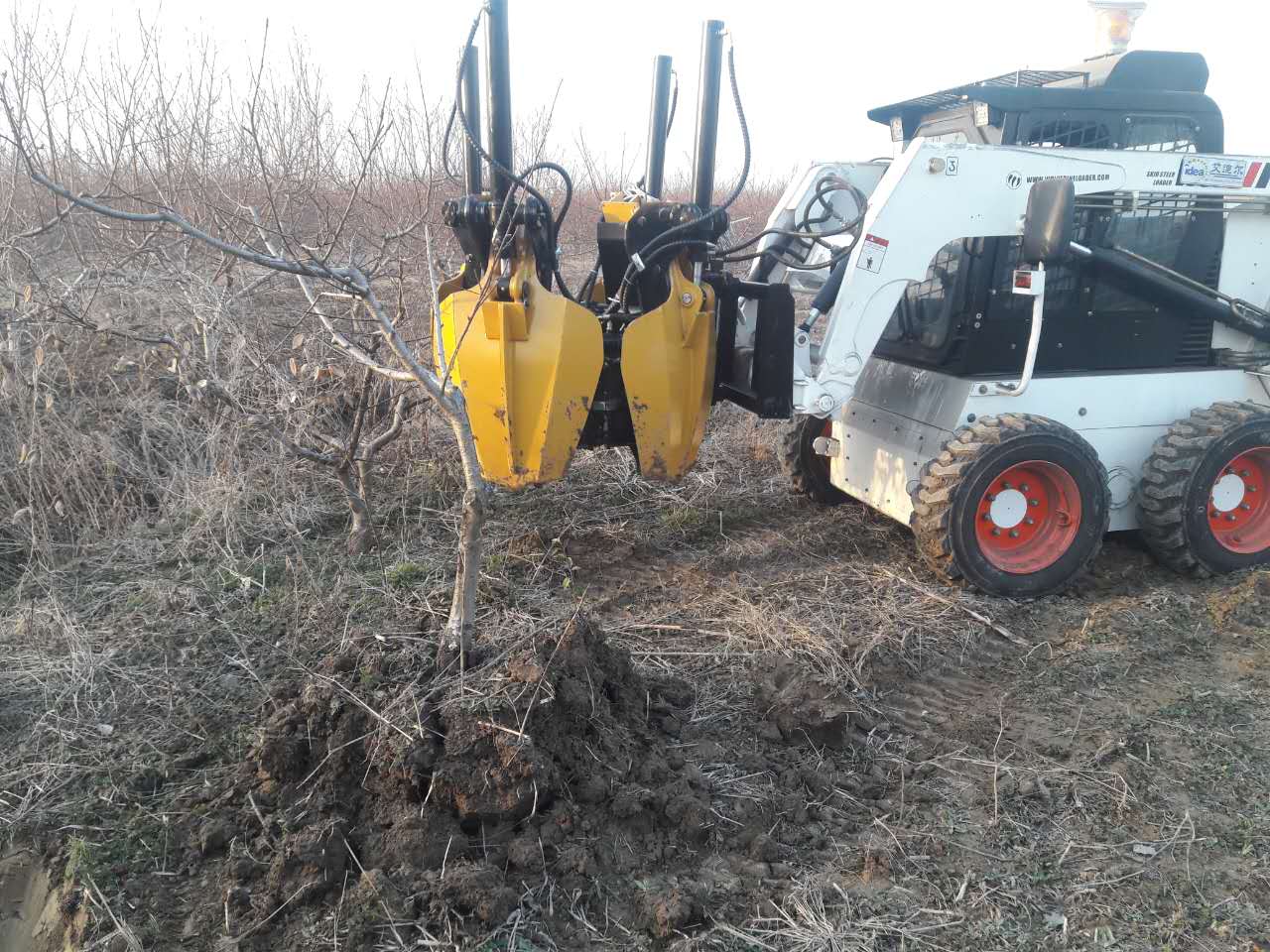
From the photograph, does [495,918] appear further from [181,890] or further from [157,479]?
[157,479]

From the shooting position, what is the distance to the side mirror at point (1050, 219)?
4.05m

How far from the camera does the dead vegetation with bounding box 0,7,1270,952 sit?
8.14 ft

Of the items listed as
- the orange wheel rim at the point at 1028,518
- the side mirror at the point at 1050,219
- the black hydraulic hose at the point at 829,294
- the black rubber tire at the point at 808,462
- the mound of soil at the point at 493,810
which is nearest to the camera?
the mound of soil at the point at 493,810

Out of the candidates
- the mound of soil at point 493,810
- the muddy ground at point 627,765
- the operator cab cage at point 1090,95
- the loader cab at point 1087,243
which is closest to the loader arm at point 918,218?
the loader cab at point 1087,243

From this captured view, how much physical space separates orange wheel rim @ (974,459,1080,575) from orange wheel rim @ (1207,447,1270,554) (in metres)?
0.88

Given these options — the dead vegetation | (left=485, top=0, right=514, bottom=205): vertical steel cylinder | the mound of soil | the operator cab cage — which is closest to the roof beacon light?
the operator cab cage

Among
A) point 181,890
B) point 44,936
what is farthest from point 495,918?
point 44,936

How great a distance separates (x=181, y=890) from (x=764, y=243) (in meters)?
4.13

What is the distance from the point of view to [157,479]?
530cm

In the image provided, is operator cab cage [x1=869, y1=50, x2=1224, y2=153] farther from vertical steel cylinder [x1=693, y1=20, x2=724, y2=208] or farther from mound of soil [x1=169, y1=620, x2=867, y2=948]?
mound of soil [x1=169, y1=620, x2=867, y2=948]

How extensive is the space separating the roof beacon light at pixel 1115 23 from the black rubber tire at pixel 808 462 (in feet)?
8.67

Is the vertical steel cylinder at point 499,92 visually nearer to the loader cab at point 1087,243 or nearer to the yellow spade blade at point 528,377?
the yellow spade blade at point 528,377

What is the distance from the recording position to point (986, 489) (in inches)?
166

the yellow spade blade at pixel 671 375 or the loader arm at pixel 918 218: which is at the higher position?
the loader arm at pixel 918 218
